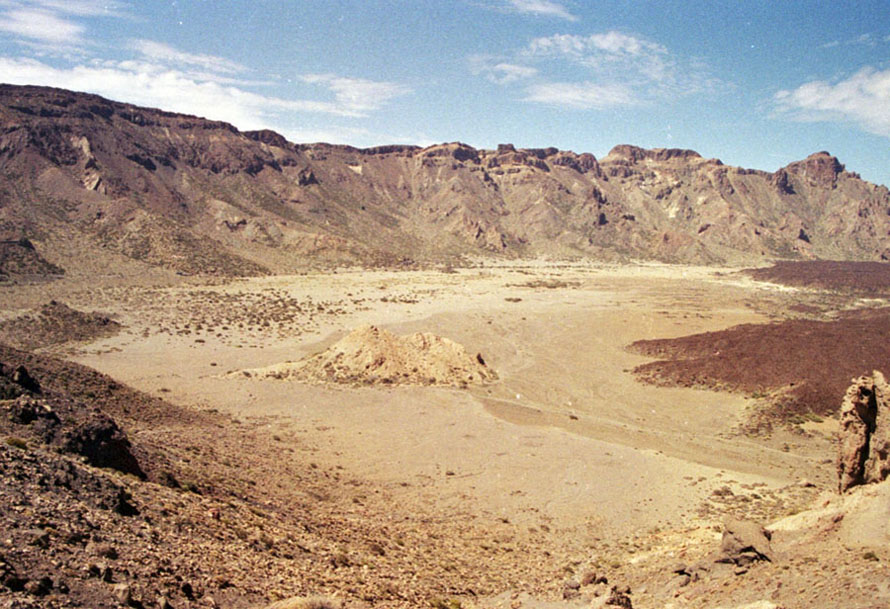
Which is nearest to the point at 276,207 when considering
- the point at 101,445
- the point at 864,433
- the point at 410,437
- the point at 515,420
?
the point at 515,420

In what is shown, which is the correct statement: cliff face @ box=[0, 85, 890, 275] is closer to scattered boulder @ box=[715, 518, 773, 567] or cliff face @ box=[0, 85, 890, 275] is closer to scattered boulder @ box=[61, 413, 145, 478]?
scattered boulder @ box=[61, 413, 145, 478]

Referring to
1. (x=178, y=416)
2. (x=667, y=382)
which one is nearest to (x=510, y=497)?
(x=178, y=416)

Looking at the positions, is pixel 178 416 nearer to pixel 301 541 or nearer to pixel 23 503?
pixel 301 541


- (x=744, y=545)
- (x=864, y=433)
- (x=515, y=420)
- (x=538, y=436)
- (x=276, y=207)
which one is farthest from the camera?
(x=276, y=207)

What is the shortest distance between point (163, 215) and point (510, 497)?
4004 inches

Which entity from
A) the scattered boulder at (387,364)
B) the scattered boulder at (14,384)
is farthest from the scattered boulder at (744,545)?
the scattered boulder at (387,364)

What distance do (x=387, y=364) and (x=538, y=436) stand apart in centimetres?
1163

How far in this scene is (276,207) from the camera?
131 meters

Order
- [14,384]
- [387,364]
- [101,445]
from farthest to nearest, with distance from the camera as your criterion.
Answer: [387,364], [14,384], [101,445]

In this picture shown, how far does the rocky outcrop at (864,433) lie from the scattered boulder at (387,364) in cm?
2142

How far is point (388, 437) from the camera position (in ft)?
81.6

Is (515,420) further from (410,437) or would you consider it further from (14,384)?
(14,384)

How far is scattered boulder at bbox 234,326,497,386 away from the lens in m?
33.1

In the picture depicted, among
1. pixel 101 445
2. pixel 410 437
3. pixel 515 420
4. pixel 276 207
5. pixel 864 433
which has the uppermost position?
pixel 276 207
